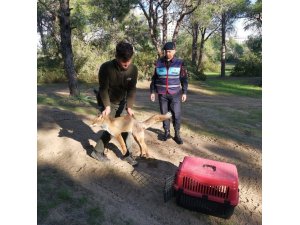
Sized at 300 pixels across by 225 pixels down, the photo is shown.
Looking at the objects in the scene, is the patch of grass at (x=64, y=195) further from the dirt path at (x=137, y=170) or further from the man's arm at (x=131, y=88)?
the man's arm at (x=131, y=88)

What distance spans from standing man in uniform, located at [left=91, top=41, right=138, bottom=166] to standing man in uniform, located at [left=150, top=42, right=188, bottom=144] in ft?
4.34

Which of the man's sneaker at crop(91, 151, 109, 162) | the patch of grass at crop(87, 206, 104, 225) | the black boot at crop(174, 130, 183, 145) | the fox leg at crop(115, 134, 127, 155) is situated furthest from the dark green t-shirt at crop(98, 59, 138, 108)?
the black boot at crop(174, 130, 183, 145)

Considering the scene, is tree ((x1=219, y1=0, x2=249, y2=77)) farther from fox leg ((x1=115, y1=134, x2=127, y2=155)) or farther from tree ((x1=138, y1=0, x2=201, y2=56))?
fox leg ((x1=115, y1=134, x2=127, y2=155))

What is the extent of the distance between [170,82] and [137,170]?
2.02 meters

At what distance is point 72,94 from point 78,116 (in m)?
3.46

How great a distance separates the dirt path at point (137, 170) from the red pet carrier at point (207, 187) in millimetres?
180

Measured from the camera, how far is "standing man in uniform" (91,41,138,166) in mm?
4715

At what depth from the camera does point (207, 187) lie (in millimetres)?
4188

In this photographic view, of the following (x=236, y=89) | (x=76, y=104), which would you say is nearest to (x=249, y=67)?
(x=236, y=89)

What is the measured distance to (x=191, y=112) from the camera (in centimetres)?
1026

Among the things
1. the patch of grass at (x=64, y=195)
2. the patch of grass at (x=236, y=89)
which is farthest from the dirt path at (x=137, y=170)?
the patch of grass at (x=236, y=89)

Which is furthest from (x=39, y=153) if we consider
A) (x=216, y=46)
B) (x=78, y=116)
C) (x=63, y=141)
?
(x=216, y=46)

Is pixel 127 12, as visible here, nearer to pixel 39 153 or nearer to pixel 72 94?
pixel 72 94

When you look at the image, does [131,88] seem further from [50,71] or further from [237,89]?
[237,89]
